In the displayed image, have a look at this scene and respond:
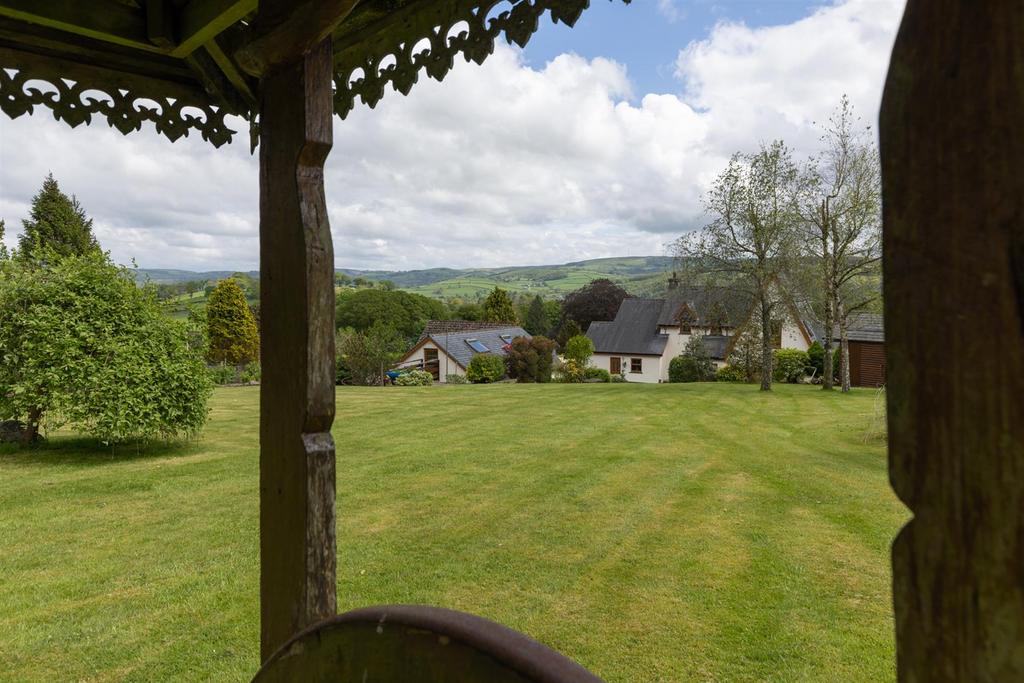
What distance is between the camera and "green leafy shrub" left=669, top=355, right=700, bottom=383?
2822 cm

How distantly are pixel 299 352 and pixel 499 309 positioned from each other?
43.9m

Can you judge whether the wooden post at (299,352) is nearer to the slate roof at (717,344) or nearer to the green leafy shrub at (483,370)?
the green leafy shrub at (483,370)

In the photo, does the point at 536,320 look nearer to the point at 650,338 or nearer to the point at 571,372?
the point at 650,338

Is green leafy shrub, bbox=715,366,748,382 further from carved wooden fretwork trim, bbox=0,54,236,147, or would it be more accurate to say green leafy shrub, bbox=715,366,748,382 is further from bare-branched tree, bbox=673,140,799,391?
carved wooden fretwork trim, bbox=0,54,236,147

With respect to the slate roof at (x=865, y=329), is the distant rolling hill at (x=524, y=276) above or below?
above

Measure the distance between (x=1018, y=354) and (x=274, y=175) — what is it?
66.0 inches

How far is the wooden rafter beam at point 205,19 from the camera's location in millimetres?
2049

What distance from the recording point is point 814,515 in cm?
642

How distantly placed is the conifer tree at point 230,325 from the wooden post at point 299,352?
96.3 feet

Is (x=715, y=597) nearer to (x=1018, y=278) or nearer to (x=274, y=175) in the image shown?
(x=274, y=175)

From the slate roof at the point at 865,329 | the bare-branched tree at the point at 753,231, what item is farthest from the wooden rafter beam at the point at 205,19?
the slate roof at the point at 865,329

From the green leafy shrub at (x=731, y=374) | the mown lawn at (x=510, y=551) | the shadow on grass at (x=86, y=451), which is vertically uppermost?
the green leafy shrub at (x=731, y=374)

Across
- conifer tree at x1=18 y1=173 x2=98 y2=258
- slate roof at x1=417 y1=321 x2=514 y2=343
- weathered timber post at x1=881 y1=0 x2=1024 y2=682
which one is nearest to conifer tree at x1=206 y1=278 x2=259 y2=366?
conifer tree at x1=18 y1=173 x2=98 y2=258

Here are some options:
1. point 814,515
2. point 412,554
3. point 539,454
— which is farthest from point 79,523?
point 814,515
